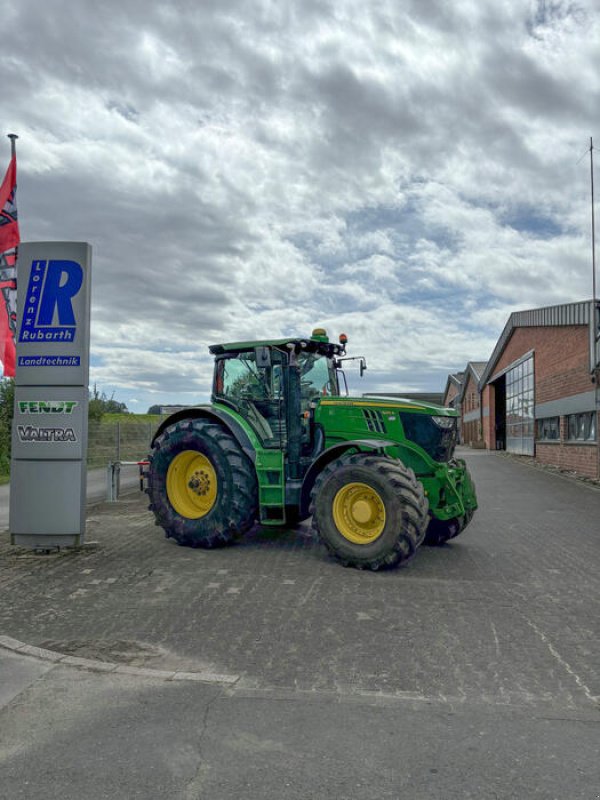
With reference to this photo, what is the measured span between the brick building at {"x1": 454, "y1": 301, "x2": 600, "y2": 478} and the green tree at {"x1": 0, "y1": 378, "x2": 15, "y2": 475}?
55.9ft

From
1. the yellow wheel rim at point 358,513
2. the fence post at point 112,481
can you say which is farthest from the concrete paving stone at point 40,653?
the fence post at point 112,481

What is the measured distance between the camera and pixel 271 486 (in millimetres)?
8195

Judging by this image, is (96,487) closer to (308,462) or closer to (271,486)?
(271,486)

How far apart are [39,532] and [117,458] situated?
1137 cm

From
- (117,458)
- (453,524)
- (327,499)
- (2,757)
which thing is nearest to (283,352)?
(327,499)

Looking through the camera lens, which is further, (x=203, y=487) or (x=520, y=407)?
(x=520, y=407)

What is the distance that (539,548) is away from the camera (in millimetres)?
8758

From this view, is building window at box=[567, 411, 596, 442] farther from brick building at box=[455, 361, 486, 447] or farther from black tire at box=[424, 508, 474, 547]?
brick building at box=[455, 361, 486, 447]

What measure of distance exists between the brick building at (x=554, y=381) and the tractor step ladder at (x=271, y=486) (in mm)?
13494

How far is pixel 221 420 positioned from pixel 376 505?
98.4 inches

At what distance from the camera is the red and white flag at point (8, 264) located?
45.9ft

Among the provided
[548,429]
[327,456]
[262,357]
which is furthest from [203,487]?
[548,429]

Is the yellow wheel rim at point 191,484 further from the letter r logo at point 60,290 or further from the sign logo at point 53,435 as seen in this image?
the letter r logo at point 60,290

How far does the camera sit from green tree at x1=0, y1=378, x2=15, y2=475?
20.2 m
